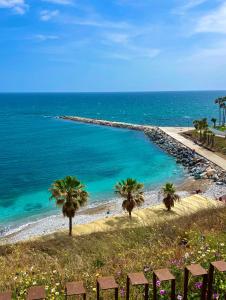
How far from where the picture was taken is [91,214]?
36438mm

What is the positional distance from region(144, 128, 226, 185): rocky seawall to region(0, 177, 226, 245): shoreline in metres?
1.74

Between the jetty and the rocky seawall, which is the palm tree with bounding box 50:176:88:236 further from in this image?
the jetty

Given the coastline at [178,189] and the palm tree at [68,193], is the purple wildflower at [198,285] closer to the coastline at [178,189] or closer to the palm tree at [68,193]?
the coastline at [178,189]

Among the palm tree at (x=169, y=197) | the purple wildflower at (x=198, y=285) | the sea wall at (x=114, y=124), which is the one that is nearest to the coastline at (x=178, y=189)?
the palm tree at (x=169, y=197)

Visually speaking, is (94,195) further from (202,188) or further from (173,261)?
(173,261)

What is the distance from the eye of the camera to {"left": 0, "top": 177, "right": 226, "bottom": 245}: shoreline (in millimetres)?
30498

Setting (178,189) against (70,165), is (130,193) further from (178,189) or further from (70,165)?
(70,165)

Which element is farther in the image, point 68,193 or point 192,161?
point 192,161

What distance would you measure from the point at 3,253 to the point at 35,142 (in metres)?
75.5

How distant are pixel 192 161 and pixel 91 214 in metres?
28.5

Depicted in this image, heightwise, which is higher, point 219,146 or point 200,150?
point 219,146

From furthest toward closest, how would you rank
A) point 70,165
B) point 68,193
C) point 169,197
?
1. point 70,165
2. point 169,197
3. point 68,193

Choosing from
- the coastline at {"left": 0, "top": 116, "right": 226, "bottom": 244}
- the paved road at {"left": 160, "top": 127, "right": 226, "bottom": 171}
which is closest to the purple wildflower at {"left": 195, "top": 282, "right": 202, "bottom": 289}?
the coastline at {"left": 0, "top": 116, "right": 226, "bottom": 244}

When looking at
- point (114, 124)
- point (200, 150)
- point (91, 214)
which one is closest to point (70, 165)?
point (91, 214)
